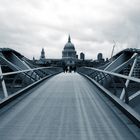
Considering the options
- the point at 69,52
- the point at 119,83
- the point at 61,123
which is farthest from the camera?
the point at 69,52

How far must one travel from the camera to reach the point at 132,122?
705 centimetres

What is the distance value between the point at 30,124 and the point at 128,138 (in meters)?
Result: 2.05

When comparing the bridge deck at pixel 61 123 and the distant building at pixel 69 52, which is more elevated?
the distant building at pixel 69 52

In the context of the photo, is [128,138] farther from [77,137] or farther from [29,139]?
[29,139]

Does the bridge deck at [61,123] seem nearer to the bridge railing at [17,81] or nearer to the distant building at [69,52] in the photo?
the bridge railing at [17,81]

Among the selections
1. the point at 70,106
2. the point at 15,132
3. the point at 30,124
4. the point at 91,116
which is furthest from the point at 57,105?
the point at 15,132

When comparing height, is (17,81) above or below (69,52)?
below

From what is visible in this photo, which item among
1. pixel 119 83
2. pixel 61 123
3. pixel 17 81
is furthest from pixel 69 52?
pixel 61 123

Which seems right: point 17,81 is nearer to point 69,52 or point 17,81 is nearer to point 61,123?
point 61,123

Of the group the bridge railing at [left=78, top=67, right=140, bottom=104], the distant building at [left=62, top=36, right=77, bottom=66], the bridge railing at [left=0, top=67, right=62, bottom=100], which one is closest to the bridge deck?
the bridge railing at [left=78, top=67, right=140, bottom=104]

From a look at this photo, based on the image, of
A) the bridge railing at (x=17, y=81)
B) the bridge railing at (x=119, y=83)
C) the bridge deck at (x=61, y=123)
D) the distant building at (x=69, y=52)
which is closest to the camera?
the bridge deck at (x=61, y=123)

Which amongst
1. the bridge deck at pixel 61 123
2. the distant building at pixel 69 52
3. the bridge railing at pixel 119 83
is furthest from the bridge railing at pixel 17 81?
the distant building at pixel 69 52

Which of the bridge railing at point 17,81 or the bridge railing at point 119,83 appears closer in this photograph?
the bridge railing at point 119,83

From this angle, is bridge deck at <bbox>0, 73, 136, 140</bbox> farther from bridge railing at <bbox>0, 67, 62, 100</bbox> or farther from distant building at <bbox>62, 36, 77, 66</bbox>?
distant building at <bbox>62, 36, 77, 66</bbox>
